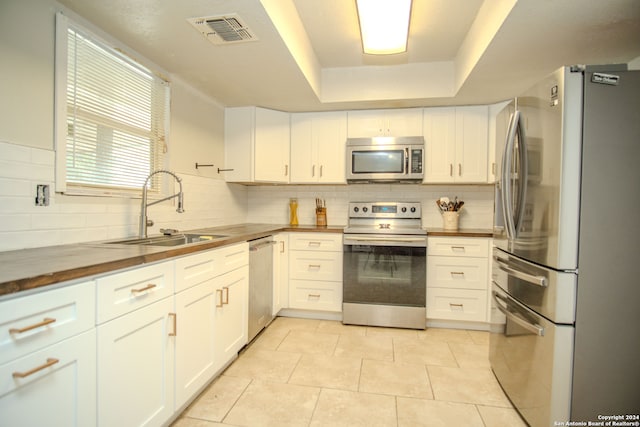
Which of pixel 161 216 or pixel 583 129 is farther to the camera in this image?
pixel 161 216

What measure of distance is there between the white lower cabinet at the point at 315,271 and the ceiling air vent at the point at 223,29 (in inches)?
68.8

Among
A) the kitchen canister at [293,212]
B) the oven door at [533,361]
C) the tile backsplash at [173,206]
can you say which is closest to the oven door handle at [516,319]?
the oven door at [533,361]

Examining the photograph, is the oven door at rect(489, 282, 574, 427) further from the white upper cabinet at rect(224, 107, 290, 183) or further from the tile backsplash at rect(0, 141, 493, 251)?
the white upper cabinet at rect(224, 107, 290, 183)

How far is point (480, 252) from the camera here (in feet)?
9.36

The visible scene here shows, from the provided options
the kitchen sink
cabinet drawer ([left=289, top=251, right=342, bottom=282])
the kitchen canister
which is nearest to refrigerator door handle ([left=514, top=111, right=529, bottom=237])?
cabinet drawer ([left=289, top=251, right=342, bottom=282])

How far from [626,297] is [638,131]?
71cm

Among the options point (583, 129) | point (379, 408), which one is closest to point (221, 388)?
point (379, 408)

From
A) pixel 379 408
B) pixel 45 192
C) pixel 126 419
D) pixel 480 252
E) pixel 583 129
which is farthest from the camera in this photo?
pixel 480 252

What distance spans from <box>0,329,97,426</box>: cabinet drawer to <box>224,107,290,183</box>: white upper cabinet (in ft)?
7.50

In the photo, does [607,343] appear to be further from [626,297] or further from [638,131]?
[638,131]

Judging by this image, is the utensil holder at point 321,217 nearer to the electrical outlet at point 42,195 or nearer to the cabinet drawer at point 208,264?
the cabinet drawer at point 208,264

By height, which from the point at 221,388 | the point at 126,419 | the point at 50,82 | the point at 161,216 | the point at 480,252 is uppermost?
the point at 50,82

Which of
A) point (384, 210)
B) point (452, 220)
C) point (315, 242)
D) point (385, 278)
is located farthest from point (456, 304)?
point (315, 242)

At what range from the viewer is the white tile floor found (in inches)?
66.2
